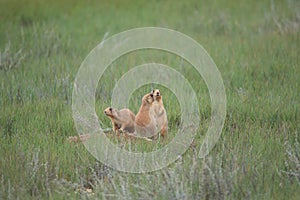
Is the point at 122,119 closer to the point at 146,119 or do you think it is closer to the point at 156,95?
the point at 146,119

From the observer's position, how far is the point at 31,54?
30.8 feet

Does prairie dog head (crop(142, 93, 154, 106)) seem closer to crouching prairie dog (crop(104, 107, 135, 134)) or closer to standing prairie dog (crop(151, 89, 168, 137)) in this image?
standing prairie dog (crop(151, 89, 168, 137))

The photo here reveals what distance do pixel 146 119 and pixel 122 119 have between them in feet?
0.78

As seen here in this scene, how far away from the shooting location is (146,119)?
19.5 ft

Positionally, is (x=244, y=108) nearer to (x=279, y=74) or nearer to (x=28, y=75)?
(x=279, y=74)

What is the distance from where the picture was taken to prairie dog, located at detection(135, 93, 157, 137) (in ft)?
19.5

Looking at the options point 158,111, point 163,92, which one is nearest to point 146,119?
point 158,111

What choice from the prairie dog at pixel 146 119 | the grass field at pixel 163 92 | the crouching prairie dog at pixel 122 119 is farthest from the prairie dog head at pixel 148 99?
the grass field at pixel 163 92

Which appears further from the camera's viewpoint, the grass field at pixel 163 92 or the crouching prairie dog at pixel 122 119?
the crouching prairie dog at pixel 122 119

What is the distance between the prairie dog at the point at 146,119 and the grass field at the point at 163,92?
19cm

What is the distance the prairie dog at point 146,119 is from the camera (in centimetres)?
596

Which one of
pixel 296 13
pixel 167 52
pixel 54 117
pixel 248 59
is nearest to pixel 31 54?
pixel 167 52

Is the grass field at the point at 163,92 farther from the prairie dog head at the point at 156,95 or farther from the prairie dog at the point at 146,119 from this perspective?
the prairie dog head at the point at 156,95

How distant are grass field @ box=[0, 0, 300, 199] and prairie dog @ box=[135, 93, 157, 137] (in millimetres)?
194
